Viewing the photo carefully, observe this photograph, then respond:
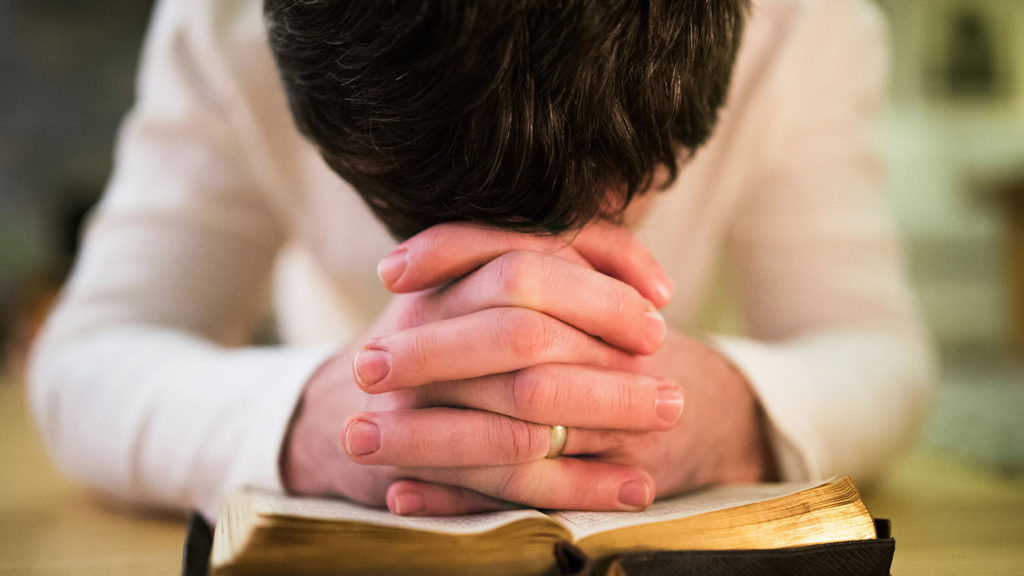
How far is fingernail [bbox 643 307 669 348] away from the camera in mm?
357

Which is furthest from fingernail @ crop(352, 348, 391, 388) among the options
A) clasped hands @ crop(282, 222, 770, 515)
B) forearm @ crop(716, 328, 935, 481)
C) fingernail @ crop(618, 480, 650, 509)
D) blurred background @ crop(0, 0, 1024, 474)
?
blurred background @ crop(0, 0, 1024, 474)

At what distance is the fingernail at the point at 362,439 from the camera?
34 centimetres

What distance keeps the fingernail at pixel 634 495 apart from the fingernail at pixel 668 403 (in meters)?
0.04

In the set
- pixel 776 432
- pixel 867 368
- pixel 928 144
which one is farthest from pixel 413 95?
pixel 928 144

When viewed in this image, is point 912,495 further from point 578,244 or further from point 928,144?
point 928,144

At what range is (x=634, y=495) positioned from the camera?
1.12 feet

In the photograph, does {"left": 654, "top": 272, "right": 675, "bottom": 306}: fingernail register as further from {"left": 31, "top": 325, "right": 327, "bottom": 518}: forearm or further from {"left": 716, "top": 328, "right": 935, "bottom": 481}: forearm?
{"left": 31, "top": 325, "right": 327, "bottom": 518}: forearm

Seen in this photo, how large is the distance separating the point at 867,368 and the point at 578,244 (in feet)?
1.04

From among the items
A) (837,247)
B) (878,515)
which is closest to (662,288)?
(878,515)

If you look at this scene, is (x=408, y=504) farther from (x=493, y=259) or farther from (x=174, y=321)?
(x=174, y=321)

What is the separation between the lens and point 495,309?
0.33 meters

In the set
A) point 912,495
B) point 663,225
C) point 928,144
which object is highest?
point 663,225

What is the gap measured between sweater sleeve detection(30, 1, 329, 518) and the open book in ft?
0.68

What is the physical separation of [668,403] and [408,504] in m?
0.13
